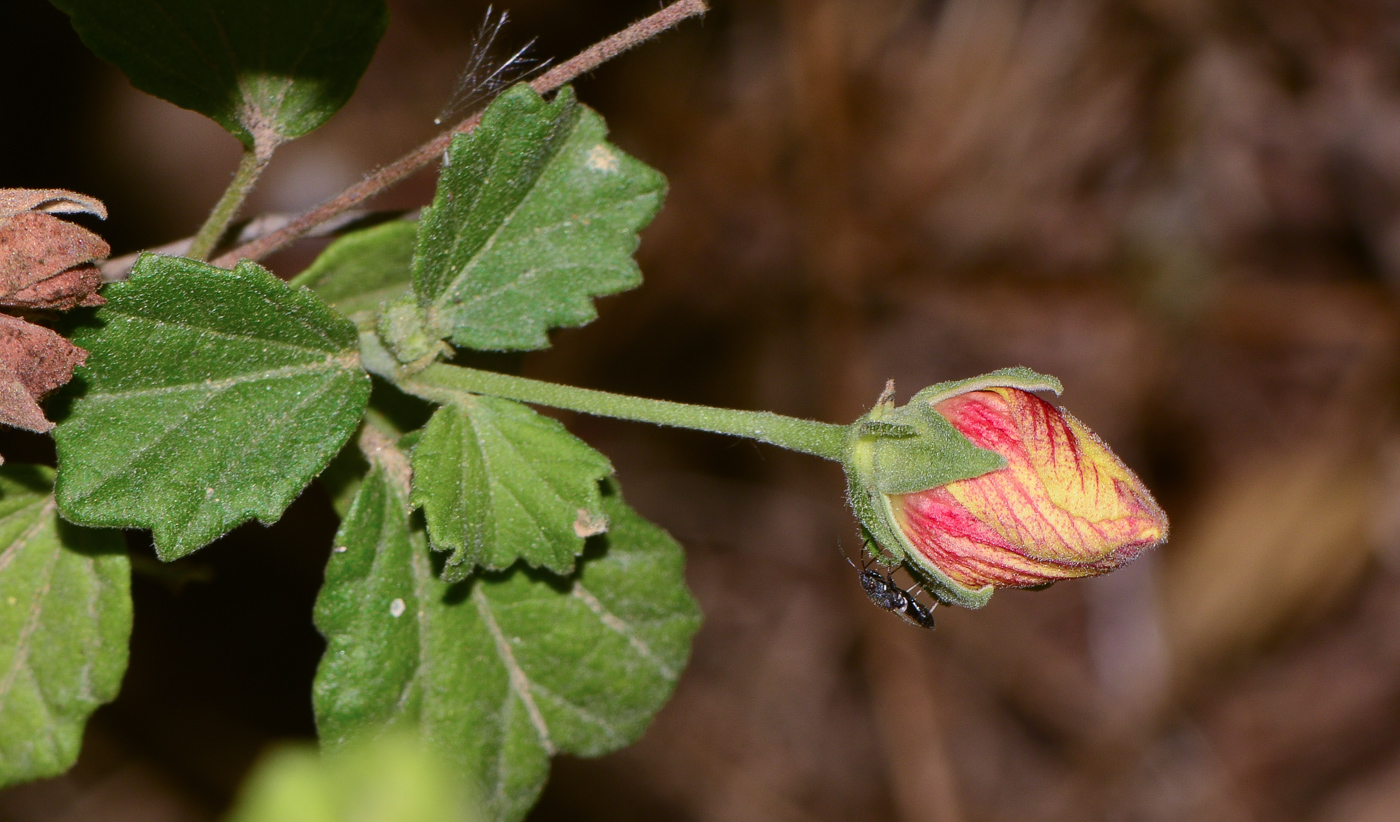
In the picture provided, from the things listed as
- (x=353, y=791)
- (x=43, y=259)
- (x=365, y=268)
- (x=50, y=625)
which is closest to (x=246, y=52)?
(x=365, y=268)

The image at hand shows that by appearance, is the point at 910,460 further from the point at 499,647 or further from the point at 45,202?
the point at 45,202

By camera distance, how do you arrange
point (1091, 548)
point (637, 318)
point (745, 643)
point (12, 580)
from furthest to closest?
1. point (745, 643)
2. point (637, 318)
3. point (12, 580)
4. point (1091, 548)

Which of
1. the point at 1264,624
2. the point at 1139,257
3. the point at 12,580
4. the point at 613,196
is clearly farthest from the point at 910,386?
the point at 12,580

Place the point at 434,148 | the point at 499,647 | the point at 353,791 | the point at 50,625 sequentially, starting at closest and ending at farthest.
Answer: the point at 353,791
the point at 434,148
the point at 50,625
the point at 499,647

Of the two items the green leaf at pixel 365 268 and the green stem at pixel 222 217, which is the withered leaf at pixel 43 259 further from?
the green leaf at pixel 365 268

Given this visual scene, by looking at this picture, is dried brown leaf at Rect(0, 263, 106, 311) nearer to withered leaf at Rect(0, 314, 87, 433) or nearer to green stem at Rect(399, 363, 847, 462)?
withered leaf at Rect(0, 314, 87, 433)

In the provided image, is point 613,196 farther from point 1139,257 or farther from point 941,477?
point 1139,257
